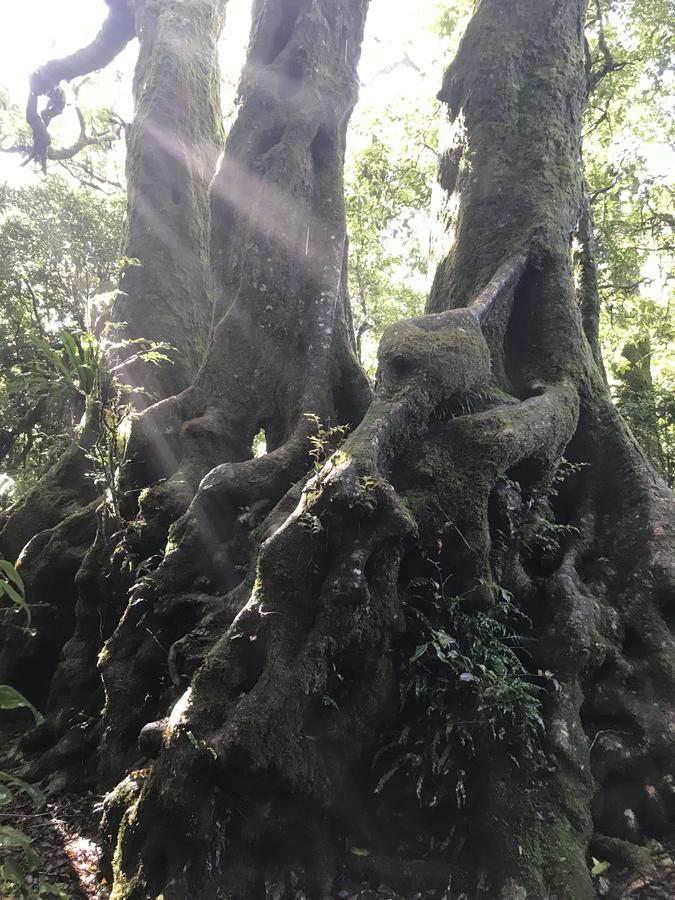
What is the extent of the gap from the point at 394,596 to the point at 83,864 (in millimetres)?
2090

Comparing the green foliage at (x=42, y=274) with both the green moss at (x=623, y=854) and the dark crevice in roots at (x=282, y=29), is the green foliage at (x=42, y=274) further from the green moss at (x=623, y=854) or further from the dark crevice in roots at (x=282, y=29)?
the green moss at (x=623, y=854)

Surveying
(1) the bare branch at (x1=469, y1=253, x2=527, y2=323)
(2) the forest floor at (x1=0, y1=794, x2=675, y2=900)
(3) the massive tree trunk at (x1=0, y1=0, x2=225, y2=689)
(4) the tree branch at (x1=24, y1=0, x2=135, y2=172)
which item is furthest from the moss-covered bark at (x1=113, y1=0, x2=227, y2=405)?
(2) the forest floor at (x1=0, y1=794, x2=675, y2=900)

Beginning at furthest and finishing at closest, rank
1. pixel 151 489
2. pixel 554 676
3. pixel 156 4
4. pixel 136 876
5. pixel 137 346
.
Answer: pixel 156 4 < pixel 137 346 < pixel 151 489 < pixel 554 676 < pixel 136 876

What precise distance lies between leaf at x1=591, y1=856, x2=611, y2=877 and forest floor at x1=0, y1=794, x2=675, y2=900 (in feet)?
0.05

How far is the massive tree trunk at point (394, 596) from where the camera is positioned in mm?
2686

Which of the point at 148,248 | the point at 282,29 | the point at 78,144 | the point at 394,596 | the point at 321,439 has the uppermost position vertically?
the point at 78,144

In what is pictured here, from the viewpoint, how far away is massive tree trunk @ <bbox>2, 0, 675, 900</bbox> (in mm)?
2686

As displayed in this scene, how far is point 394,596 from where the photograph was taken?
322cm

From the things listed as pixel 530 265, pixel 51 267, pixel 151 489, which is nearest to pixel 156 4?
pixel 51 267

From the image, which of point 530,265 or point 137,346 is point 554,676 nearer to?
point 530,265

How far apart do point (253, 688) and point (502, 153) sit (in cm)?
563

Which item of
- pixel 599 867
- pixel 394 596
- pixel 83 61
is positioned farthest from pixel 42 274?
pixel 599 867

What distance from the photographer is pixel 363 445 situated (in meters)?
3.45

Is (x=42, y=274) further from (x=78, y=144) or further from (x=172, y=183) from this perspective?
(x=172, y=183)
